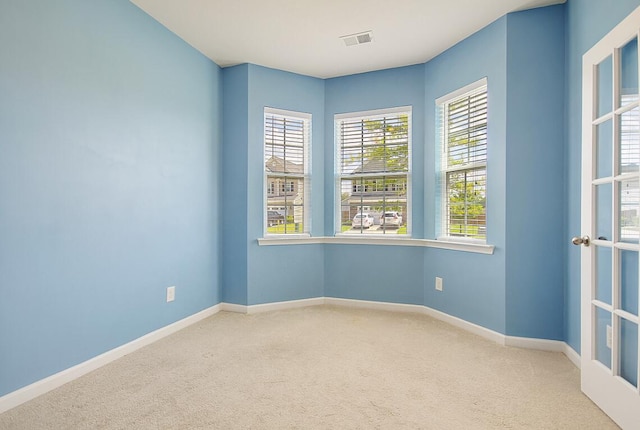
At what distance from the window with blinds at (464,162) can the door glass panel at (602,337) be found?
1.18 meters

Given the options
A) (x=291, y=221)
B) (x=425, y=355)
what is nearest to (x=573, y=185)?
(x=425, y=355)

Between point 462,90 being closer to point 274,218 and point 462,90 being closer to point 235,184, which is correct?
point 274,218

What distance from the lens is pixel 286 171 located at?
388 cm

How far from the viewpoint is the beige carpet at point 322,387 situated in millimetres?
1761

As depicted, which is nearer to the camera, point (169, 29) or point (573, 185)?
point (573, 185)

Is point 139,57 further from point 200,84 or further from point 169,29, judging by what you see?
point 200,84

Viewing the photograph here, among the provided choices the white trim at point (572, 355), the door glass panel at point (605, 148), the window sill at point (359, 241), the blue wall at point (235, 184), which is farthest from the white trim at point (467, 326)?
the blue wall at point (235, 184)

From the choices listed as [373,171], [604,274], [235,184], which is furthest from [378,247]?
[604,274]

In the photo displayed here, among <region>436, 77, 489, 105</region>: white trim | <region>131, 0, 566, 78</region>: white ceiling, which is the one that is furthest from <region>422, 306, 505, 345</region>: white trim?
<region>131, 0, 566, 78</region>: white ceiling

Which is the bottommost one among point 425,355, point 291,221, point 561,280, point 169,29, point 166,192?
point 425,355

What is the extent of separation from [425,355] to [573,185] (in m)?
1.62

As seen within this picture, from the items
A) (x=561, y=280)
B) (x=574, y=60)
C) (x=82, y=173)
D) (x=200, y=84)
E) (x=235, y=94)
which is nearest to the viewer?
(x=82, y=173)

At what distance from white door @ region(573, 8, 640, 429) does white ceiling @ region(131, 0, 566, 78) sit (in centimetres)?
110

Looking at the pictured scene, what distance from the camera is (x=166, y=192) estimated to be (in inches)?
118
